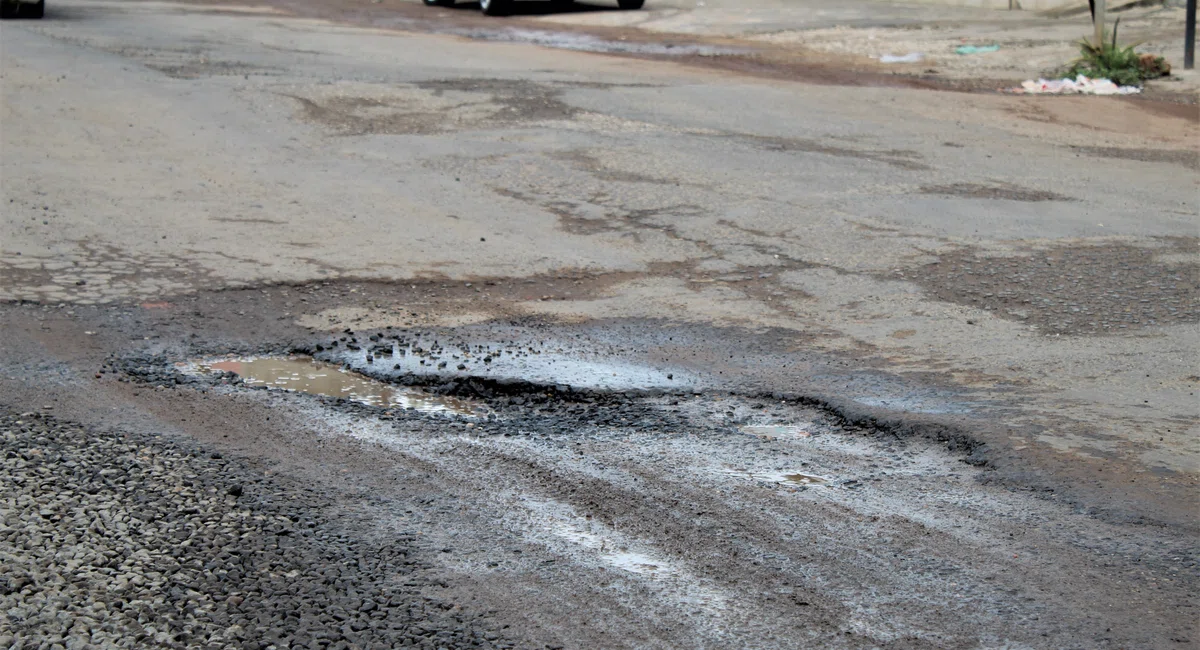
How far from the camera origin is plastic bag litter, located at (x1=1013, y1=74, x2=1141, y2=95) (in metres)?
15.9

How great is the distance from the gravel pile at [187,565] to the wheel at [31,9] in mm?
17611

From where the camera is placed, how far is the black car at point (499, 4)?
26.0m

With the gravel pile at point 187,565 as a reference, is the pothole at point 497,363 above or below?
above

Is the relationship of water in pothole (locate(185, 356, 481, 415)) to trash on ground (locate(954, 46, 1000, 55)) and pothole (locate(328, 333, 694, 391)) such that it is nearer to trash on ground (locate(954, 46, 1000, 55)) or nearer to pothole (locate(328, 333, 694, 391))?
pothole (locate(328, 333, 694, 391))

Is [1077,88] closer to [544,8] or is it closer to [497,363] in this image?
[497,363]

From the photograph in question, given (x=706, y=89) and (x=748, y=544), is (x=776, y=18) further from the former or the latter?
(x=748, y=544)

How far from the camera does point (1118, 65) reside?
1648 centimetres

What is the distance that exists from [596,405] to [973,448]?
162cm

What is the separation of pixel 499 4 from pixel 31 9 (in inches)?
353

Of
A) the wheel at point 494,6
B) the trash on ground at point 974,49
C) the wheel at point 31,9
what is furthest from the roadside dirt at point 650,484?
the wheel at point 494,6

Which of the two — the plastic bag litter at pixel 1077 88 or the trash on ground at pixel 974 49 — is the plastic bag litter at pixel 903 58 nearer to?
the trash on ground at pixel 974 49

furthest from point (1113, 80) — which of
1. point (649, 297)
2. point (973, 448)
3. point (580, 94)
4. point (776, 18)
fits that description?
point (973, 448)

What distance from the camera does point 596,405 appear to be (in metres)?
5.84

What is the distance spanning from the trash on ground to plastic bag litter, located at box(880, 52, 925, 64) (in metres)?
0.70
